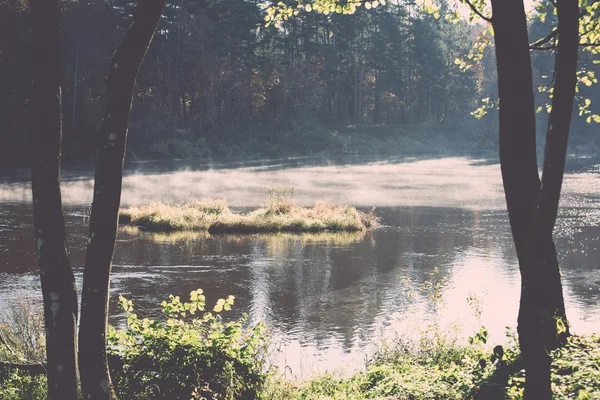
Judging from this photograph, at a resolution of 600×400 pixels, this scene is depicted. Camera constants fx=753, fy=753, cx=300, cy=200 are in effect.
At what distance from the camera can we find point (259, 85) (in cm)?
8144

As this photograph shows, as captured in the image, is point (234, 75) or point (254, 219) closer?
point (254, 219)

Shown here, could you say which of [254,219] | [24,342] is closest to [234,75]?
[254,219]

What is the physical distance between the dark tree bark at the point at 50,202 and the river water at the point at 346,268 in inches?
184

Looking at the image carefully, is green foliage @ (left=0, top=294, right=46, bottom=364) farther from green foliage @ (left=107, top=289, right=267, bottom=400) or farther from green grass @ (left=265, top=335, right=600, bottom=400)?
green grass @ (left=265, top=335, right=600, bottom=400)

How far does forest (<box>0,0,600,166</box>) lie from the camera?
5947cm

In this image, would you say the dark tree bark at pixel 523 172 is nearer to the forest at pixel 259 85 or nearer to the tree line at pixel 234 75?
the tree line at pixel 234 75

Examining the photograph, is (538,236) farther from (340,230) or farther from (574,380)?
(340,230)

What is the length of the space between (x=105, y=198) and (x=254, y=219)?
23.3 m

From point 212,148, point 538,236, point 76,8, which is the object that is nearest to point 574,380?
point 538,236

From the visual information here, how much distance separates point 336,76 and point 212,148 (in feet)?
80.1

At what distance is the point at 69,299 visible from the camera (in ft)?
17.8

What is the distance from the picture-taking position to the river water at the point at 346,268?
46.7 feet

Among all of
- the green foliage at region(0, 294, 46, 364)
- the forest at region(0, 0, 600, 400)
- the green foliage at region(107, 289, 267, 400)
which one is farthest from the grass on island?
the green foliage at region(107, 289, 267, 400)

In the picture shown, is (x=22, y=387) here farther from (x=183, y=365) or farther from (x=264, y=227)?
(x=264, y=227)
